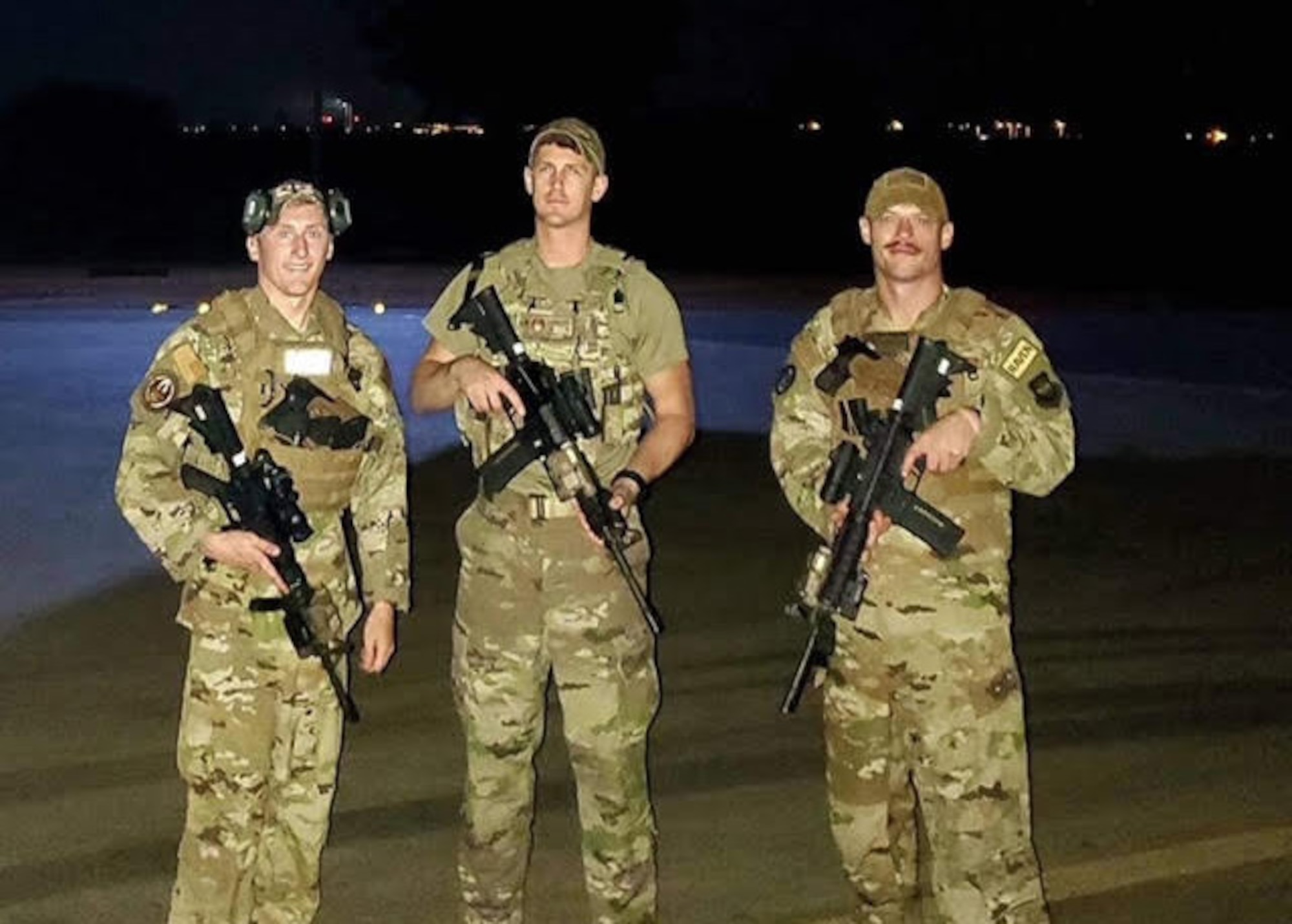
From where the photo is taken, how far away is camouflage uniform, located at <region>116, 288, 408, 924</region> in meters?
4.07

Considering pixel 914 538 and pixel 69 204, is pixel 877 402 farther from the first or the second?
pixel 69 204

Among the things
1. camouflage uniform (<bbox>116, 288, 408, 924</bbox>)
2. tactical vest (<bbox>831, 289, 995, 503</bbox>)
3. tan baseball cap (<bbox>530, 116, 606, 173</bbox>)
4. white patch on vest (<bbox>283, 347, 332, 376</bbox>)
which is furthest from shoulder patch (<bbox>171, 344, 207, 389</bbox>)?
tactical vest (<bbox>831, 289, 995, 503</bbox>)

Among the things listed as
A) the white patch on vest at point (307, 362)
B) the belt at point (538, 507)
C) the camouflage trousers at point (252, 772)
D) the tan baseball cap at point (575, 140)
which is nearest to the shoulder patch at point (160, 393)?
→ the white patch on vest at point (307, 362)

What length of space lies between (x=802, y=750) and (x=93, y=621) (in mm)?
3286

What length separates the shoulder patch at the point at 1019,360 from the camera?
4.21 metres

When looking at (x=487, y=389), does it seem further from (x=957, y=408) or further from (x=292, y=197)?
(x=957, y=408)

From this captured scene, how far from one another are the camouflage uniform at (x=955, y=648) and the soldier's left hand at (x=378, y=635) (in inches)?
39.2

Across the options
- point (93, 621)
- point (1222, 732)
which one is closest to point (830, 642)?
point (1222, 732)

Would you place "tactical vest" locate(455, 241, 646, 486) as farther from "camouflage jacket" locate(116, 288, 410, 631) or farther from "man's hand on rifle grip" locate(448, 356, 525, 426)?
"camouflage jacket" locate(116, 288, 410, 631)

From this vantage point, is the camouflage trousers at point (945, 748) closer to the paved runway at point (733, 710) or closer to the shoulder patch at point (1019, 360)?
the shoulder patch at point (1019, 360)

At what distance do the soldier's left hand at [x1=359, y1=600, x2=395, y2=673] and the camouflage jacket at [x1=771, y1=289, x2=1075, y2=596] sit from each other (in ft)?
3.14

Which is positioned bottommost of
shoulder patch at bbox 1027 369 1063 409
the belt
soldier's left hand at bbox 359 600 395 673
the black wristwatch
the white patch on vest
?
soldier's left hand at bbox 359 600 395 673

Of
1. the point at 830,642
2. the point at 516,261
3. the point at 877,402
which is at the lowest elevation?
the point at 830,642

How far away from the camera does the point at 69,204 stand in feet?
156
